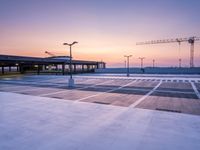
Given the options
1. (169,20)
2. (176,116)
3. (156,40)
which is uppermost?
(156,40)

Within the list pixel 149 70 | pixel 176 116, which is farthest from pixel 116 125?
pixel 149 70

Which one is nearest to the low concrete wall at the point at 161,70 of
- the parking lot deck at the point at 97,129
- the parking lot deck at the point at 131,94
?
the parking lot deck at the point at 131,94

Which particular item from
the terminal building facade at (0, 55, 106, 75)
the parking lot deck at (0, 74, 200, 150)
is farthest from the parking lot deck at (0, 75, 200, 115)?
the terminal building facade at (0, 55, 106, 75)

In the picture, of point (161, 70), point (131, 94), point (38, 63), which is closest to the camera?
point (131, 94)

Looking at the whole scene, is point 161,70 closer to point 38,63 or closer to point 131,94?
point 38,63

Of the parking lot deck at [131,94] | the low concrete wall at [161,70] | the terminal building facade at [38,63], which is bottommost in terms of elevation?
the parking lot deck at [131,94]

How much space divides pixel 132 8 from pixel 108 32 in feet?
40.0

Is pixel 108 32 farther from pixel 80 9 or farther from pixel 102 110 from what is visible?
pixel 102 110

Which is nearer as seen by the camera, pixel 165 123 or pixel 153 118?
pixel 165 123

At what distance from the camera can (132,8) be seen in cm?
1981

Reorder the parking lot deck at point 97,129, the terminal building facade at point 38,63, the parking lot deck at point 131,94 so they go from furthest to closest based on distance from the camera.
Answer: the terminal building facade at point 38,63, the parking lot deck at point 131,94, the parking lot deck at point 97,129

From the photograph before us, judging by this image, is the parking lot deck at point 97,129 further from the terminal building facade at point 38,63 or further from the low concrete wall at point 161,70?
the low concrete wall at point 161,70

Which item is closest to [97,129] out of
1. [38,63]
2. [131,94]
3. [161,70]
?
[131,94]

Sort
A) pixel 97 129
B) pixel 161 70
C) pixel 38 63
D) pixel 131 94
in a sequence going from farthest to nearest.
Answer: pixel 161 70
pixel 38 63
pixel 131 94
pixel 97 129
